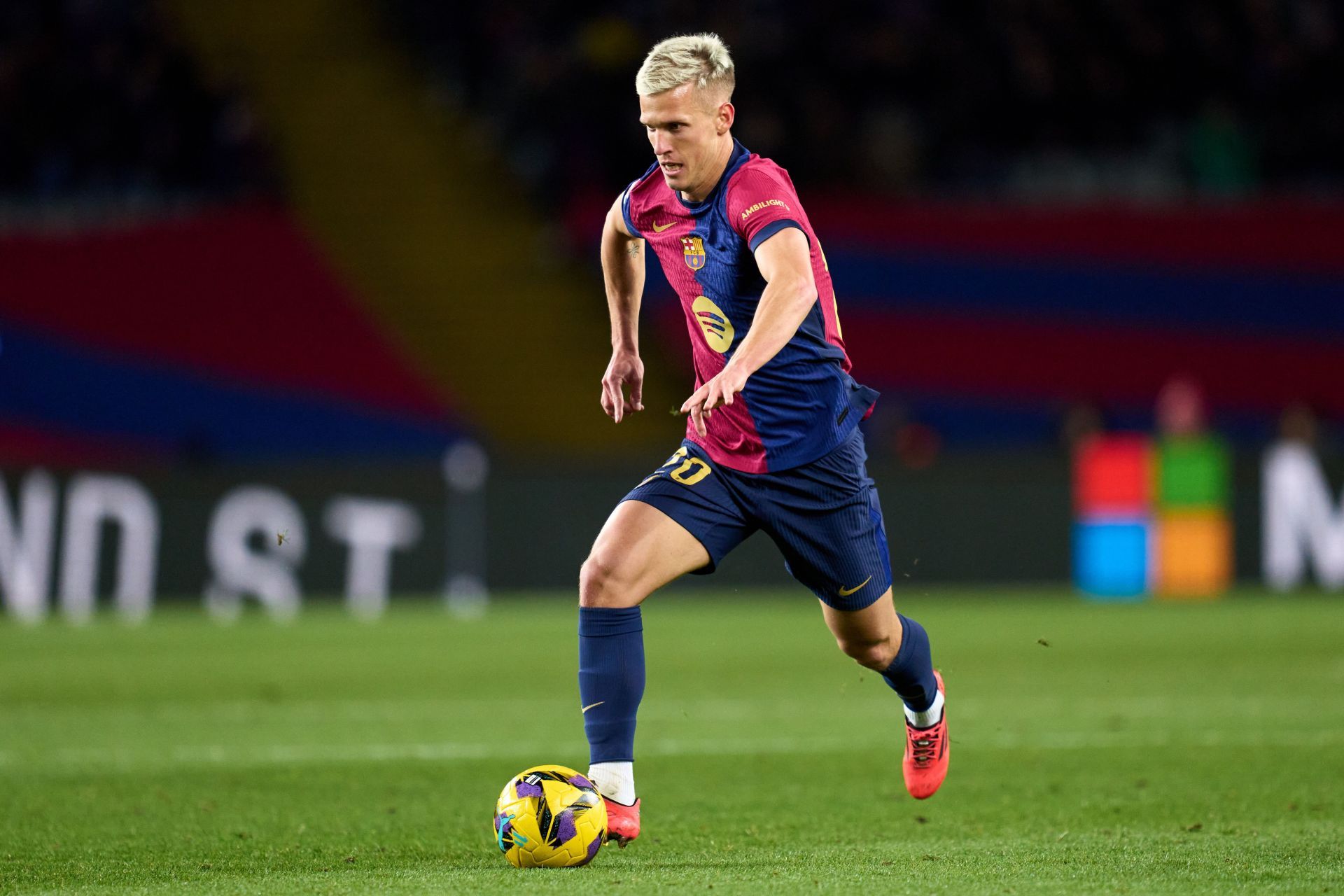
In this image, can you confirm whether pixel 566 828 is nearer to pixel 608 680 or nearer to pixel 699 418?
pixel 608 680

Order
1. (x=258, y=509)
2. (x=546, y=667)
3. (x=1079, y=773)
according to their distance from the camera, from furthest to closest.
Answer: (x=258, y=509) → (x=546, y=667) → (x=1079, y=773)

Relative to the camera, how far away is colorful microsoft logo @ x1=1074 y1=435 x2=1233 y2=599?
1568 centimetres

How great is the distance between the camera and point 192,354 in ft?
63.3

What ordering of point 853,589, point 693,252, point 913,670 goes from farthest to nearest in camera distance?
1. point 913,670
2. point 853,589
3. point 693,252

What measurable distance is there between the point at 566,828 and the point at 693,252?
1543 millimetres

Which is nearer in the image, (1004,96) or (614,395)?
(614,395)

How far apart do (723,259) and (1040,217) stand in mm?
14542

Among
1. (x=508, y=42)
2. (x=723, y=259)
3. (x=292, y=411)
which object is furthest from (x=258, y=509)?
(x=723, y=259)

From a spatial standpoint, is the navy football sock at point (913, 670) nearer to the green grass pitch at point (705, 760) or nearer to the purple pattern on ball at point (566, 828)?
the green grass pitch at point (705, 760)

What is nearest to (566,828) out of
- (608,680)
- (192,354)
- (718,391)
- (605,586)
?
(608,680)

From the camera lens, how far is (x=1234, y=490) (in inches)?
619

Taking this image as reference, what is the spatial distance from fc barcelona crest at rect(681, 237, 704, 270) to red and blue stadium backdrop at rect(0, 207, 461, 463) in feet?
46.4

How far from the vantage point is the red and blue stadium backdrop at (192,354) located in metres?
19.2

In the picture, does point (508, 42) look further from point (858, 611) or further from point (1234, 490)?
point (858, 611)
